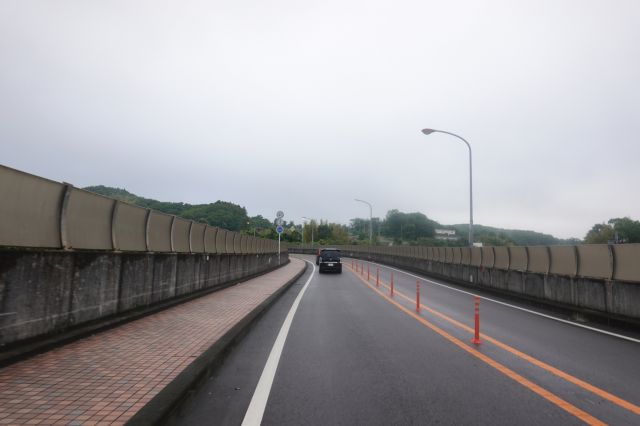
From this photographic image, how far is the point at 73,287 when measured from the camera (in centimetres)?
664

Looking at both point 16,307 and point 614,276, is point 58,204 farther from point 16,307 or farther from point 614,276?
point 614,276

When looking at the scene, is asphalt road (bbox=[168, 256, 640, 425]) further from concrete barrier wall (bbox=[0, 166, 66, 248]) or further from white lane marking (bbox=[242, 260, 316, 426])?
concrete barrier wall (bbox=[0, 166, 66, 248])

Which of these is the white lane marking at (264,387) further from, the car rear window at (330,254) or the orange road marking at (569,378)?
the car rear window at (330,254)

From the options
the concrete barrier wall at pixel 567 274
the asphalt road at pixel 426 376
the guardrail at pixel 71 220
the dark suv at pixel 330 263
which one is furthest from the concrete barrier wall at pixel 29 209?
the dark suv at pixel 330 263

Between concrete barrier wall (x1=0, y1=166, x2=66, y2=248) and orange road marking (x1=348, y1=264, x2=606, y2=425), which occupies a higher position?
concrete barrier wall (x1=0, y1=166, x2=66, y2=248)

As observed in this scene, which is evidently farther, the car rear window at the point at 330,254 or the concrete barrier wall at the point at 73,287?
the car rear window at the point at 330,254

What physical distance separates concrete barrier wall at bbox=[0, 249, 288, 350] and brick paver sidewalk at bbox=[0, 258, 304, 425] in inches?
16.4

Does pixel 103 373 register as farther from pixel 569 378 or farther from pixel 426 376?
pixel 569 378

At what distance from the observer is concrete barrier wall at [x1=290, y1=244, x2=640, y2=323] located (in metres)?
10.2

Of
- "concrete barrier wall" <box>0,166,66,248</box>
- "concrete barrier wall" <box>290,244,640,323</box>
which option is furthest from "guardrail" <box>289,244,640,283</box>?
"concrete barrier wall" <box>0,166,66,248</box>

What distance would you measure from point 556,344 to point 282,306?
761 centimetres

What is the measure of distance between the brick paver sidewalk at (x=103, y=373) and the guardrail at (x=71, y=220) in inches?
65.3

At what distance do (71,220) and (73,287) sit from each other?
1.16m

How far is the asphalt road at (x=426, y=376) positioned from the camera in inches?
163
